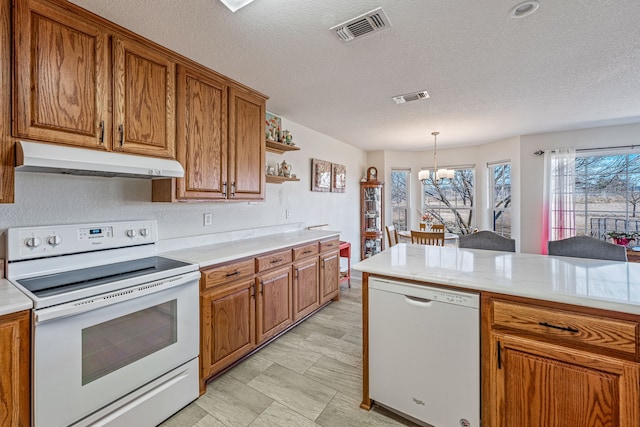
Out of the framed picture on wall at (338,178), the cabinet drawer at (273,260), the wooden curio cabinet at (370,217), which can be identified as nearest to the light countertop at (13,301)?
the cabinet drawer at (273,260)

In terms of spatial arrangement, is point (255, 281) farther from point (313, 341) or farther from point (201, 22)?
point (201, 22)

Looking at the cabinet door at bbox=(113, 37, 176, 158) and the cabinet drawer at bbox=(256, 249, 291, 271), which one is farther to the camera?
the cabinet drawer at bbox=(256, 249, 291, 271)

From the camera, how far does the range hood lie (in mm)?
1331

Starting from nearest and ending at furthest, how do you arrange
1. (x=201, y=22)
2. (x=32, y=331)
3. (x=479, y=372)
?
(x=32, y=331) → (x=479, y=372) → (x=201, y=22)

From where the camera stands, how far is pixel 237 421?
1653 mm

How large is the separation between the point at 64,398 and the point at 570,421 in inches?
88.2

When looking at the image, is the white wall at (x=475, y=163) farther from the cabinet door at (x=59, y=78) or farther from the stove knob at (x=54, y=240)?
the stove knob at (x=54, y=240)

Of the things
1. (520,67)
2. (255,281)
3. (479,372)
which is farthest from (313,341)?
(520,67)

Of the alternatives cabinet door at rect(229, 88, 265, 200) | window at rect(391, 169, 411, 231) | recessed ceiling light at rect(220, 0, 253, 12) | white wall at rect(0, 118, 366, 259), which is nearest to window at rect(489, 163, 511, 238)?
window at rect(391, 169, 411, 231)

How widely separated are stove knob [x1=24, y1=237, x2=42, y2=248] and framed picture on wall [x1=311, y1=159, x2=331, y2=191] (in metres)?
3.00

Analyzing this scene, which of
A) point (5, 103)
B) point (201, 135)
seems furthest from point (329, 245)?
point (5, 103)

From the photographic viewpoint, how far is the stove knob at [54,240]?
62.4 inches

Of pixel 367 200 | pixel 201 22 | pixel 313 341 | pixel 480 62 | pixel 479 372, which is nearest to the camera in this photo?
pixel 479 372

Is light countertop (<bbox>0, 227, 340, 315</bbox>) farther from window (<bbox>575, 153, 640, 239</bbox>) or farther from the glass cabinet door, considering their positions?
window (<bbox>575, 153, 640, 239</bbox>)
